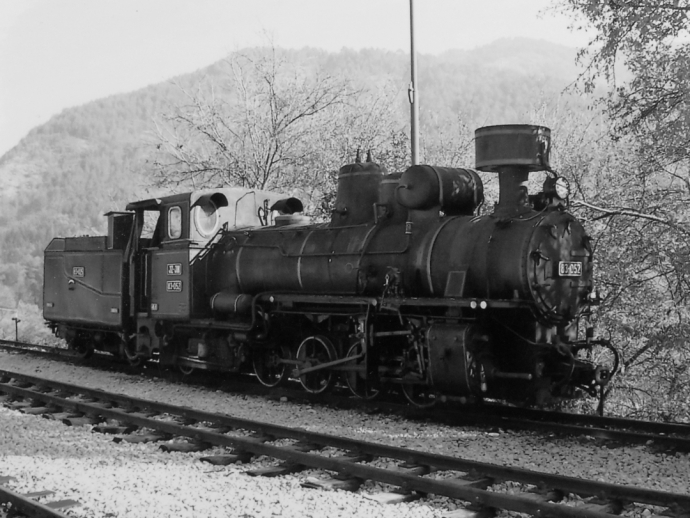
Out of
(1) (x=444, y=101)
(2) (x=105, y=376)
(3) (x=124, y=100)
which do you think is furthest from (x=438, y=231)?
(3) (x=124, y=100)

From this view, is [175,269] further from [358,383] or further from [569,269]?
[569,269]

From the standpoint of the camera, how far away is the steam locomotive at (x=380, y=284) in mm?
8609

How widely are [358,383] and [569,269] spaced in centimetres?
322

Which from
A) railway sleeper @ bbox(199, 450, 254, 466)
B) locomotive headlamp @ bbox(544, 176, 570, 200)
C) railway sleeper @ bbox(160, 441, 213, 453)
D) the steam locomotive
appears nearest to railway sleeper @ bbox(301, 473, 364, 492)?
railway sleeper @ bbox(199, 450, 254, 466)

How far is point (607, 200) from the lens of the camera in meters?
13.3

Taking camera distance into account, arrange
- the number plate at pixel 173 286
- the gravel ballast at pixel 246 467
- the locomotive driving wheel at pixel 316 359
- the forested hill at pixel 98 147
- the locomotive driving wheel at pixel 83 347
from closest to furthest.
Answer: the gravel ballast at pixel 246 467
the locomotive driving wheel at pixel 316 359
the number plate at pixel 173 286
the locomotive driving wheel at pixel 83 347
the forested hill at pixel 98 147

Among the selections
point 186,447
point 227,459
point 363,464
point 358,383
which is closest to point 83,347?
point 358,383

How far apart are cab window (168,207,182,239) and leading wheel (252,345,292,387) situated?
2411 mm

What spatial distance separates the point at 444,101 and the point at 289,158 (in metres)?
59.9

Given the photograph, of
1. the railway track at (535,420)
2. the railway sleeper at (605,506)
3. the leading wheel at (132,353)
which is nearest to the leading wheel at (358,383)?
the railway track at (535,420)

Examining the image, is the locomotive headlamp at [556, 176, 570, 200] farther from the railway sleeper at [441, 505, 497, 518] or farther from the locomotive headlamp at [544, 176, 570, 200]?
the railway sleeper at [441, 505, 497, 518]

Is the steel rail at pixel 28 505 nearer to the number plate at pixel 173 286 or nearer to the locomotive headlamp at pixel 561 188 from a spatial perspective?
the locomotive headlamp at pixel 561 188

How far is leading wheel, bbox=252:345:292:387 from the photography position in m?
11.5

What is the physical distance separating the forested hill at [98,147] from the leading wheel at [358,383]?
4248 cm
